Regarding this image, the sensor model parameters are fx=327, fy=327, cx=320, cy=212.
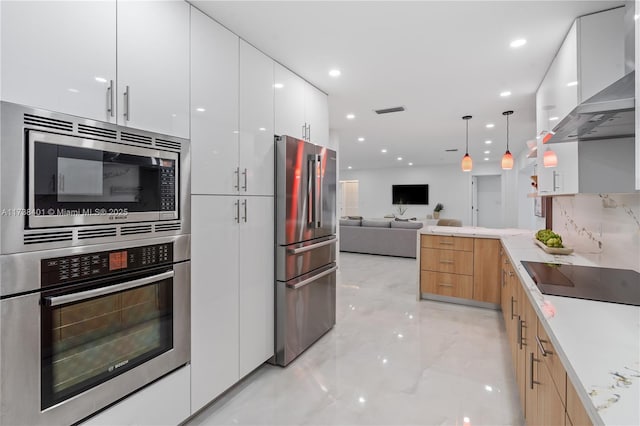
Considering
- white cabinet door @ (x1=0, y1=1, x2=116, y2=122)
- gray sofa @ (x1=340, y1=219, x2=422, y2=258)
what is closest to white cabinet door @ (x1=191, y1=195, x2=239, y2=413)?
white cabinet door @ (x1=0, y1=1, x2=116, y2=122)

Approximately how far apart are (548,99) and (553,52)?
1.37 ft

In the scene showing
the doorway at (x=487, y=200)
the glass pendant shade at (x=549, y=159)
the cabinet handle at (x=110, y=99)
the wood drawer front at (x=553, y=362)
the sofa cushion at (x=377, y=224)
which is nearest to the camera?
the wood drawer front at (x=553, y=362)

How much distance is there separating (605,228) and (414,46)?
6.60 feet

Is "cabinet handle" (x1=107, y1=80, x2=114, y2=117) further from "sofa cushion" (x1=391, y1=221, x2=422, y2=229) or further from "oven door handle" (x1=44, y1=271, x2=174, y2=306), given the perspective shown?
"sofa cushion" (x1=391, y1=221, x2=422, y2=229)

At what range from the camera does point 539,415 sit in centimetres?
140

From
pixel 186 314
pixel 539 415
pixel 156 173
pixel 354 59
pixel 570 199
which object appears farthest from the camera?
pixel 570 199

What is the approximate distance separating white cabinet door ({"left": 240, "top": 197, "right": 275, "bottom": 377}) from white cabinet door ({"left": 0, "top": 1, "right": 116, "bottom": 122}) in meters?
1.09

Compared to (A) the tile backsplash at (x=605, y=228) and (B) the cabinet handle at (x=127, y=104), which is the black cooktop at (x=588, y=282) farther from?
(B) the cabinet handle at (x=127, y=104)

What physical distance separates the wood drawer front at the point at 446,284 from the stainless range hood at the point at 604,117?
7.75ft

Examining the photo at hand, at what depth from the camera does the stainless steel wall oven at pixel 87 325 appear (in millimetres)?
1218

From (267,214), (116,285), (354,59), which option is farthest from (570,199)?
(116,285)

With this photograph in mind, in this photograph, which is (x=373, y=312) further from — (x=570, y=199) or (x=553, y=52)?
(x=553, y=52)

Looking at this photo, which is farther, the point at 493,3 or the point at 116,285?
the point at 493,3

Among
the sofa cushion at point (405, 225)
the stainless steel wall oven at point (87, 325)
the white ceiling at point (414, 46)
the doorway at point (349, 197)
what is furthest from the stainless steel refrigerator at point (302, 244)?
the doorway at point (349, 197)
